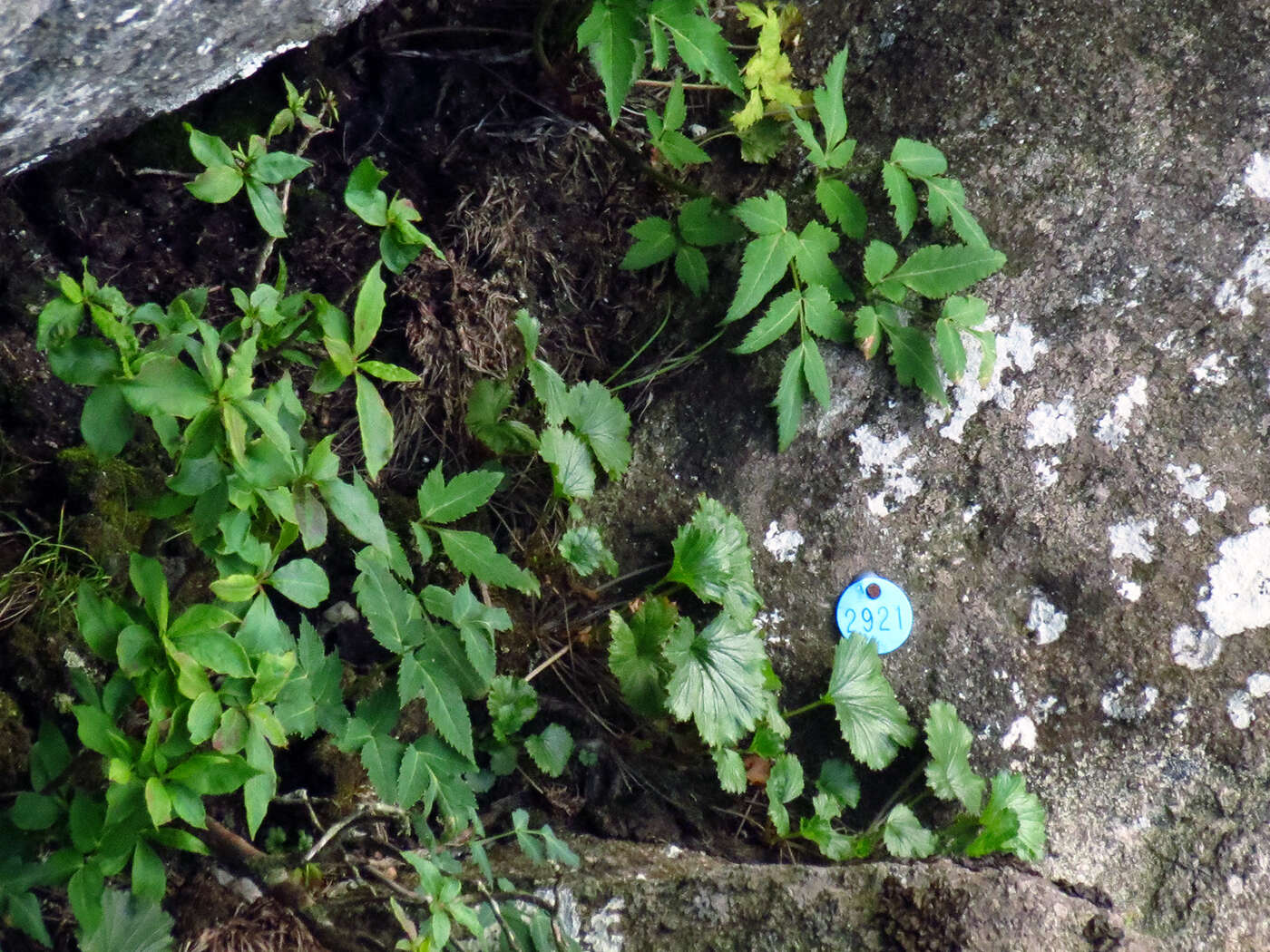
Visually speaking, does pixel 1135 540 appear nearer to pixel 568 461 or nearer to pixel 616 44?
pixel 568 461

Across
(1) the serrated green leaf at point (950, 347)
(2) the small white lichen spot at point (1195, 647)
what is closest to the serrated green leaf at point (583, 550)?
(1) the serrated green leaf at point (950, 347)

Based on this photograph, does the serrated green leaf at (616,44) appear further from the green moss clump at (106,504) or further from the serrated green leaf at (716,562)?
the green moss clump at (106,504)

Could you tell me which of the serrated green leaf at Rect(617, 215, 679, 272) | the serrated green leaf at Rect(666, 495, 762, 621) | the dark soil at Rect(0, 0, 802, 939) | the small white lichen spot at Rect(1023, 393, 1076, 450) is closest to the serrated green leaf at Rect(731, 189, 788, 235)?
the serrated green leaf at Rect(617, 215, 679, 272)

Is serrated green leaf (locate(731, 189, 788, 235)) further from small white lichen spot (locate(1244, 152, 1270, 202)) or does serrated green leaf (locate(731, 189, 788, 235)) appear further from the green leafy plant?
small white lichen spot (locate(1244, 152, 1270, 202))

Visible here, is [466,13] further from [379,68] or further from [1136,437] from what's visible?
[1136,437]

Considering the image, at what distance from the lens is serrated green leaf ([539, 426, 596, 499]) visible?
2.38 metres

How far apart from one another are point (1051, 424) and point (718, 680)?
1.07 meters

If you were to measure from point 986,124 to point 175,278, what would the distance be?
2130 mm

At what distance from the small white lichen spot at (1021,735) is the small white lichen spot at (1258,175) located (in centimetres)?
145

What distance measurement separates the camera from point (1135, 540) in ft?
7.86

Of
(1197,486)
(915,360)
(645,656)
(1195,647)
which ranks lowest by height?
(1195,647)

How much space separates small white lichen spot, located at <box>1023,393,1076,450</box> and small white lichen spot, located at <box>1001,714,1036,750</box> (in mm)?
668

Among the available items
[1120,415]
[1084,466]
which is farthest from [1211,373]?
[1084,466]

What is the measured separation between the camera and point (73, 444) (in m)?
2.17
